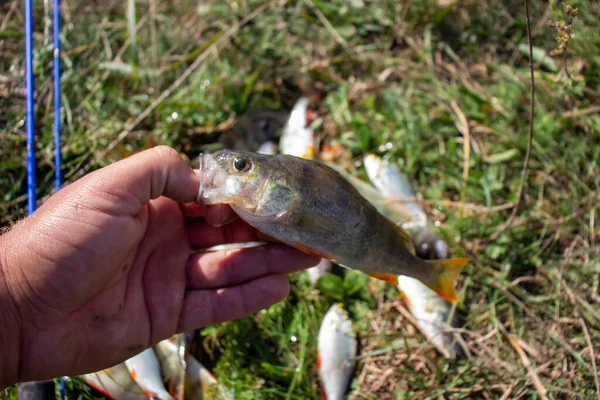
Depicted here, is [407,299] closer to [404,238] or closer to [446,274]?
[446,274]

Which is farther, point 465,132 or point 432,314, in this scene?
point 465,132

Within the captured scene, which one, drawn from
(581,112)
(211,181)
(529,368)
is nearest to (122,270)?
(211,181)

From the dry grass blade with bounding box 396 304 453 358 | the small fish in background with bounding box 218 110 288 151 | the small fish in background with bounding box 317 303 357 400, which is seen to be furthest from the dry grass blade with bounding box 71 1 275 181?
the dry grass blade with bounding box 396 304 453 358

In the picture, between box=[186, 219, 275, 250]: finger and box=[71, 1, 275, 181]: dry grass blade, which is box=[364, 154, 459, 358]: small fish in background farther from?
box=[71, 1, 275, 181]: dry grass blade

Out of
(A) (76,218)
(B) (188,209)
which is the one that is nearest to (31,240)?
(A) (76,218)

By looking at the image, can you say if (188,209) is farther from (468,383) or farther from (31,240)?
(468,383)

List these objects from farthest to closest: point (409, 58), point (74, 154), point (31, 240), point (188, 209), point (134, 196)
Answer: point (409, 58) → point (74, 154) → point (188, 209) → point (134, 196) → point (31, 240)
